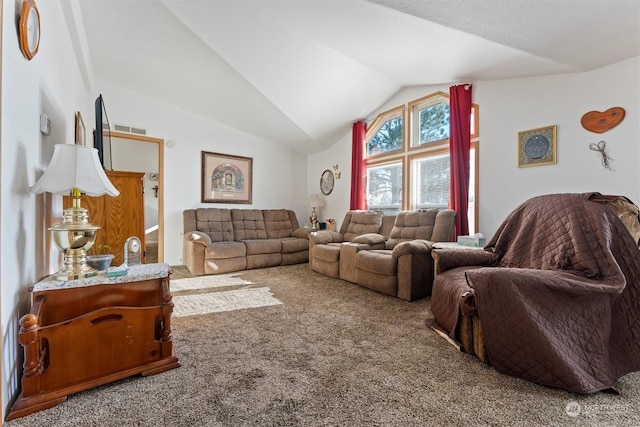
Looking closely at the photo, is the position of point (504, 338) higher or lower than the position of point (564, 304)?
lower

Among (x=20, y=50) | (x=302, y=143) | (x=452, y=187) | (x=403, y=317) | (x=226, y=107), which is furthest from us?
(x=302, y=143)

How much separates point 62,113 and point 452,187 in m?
3.88

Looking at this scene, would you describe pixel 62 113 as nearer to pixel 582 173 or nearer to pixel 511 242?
pixel 511 242

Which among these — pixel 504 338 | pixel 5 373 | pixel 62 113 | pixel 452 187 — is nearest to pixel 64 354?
pixel 5 373

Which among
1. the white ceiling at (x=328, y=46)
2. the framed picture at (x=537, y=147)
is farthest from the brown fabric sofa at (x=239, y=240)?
the framed picture at (x=537, y=147)

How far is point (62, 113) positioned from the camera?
6.83 ft

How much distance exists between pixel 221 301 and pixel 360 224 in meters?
2.37

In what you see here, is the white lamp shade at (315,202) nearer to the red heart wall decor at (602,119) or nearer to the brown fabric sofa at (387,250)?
the brown fabric sofa at (387,250)

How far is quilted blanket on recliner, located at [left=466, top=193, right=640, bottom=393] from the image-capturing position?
1393 millimetres

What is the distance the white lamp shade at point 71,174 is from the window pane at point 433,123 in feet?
12.2

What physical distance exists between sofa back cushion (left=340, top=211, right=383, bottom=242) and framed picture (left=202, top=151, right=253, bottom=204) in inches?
82.9

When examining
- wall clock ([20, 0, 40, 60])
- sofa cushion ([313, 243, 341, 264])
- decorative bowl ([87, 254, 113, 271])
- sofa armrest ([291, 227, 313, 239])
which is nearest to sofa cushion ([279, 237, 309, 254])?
sofa armrest ([291, 227, 313, 239])

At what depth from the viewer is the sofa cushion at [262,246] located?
14.5 ft

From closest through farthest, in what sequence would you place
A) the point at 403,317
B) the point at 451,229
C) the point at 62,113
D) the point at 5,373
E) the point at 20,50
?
1. the point at 5,373
2. the point at 20,50
3. the point at 62,113
4. the point at 403,317
5. the point at 451,229
